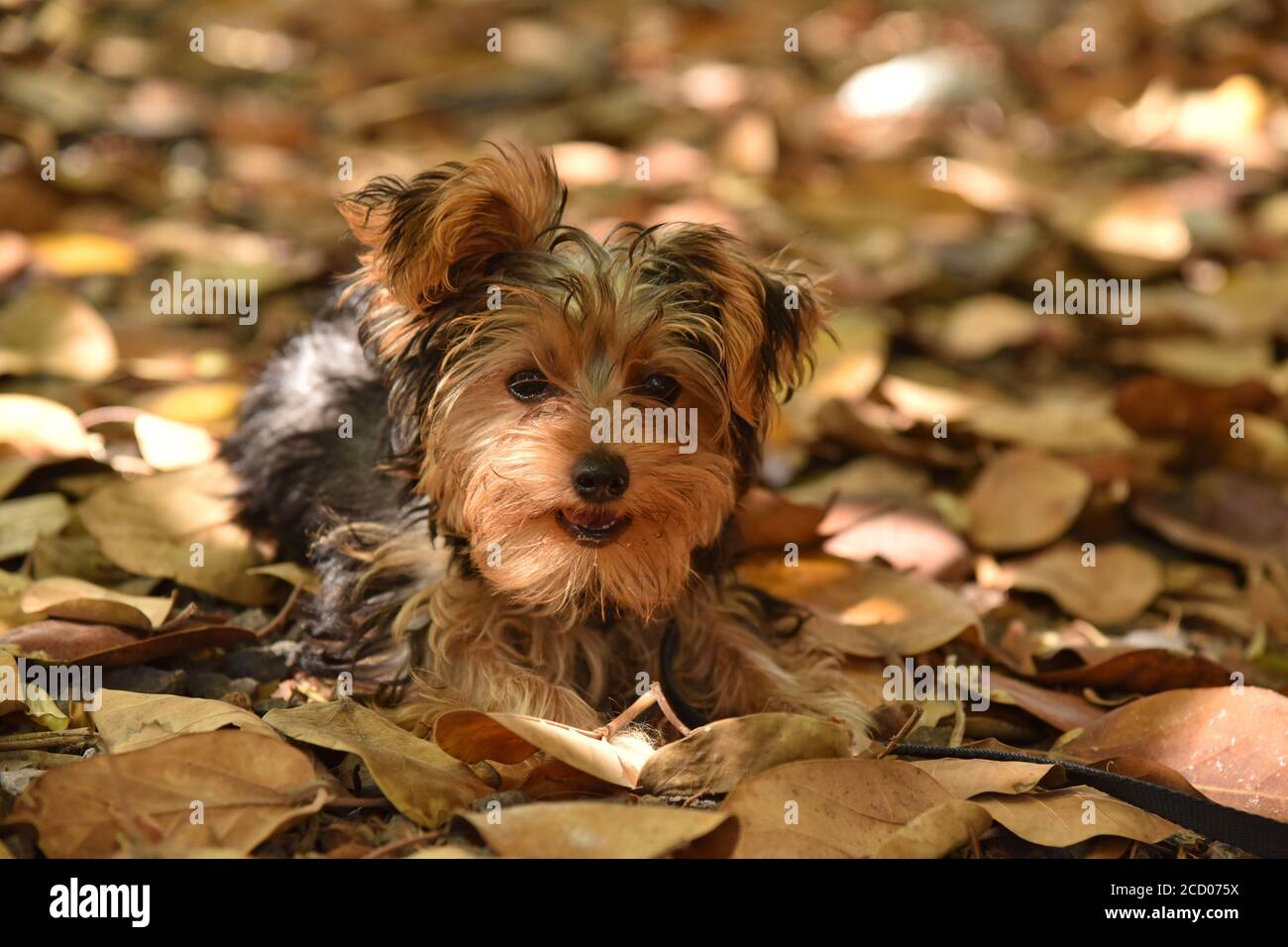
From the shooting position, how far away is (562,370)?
401 cm

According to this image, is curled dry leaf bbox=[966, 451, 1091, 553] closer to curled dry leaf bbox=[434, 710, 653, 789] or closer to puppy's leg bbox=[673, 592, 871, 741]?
puppy's leg bbox=[673, 592, 871, 741]

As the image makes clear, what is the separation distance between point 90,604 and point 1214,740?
321 cm

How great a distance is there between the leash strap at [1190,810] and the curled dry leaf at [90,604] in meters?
2.42

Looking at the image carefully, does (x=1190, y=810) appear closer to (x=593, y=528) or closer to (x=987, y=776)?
(x=987, y=776)

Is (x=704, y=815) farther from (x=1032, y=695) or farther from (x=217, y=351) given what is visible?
(x=217, y=351)

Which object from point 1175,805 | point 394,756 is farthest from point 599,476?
point 1175,805

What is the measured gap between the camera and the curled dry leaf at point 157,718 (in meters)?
3.41

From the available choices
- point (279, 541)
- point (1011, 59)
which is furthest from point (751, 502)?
point (1011, 59)

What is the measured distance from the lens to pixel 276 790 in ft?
10.4

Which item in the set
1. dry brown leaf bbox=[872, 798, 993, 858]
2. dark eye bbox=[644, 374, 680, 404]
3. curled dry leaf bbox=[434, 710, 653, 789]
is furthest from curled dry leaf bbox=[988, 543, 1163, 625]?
curled dry leaf bbox=[434, 710, 653, 789]

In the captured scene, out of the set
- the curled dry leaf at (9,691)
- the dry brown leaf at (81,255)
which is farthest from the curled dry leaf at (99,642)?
the dry brown leaf at (81,255)

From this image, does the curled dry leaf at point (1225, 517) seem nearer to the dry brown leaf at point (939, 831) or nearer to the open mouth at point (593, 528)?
the dry brown leaf at point (939, 831)

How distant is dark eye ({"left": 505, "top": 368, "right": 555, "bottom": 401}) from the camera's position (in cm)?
400

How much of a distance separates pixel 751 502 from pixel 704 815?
7.43 feet
